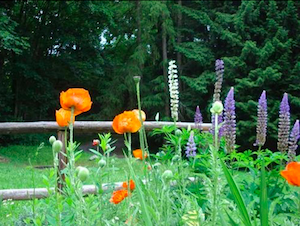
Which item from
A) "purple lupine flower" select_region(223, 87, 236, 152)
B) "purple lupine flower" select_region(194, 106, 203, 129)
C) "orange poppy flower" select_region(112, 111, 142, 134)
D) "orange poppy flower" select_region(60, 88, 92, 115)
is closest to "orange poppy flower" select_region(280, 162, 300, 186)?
"orange poppy flower" select_region(112, 111, 142, 134)

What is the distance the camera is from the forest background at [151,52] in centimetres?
1011

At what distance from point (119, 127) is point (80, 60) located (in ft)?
38.2

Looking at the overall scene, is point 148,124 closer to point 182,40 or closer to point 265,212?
point 265,212

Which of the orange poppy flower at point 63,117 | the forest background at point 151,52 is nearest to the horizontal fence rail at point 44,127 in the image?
the orange poppy flower at point 63,117

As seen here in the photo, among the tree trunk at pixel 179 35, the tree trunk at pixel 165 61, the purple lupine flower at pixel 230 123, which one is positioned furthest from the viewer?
the tree trunk at pixel 179 35

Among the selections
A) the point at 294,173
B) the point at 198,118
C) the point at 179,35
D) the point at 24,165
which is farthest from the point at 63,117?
the point at 179,35

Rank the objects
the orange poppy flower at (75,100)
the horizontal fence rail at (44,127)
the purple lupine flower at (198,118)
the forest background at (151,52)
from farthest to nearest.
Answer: the forest background at (151,52)
the horizontal fence rail at (44,127)
the purple lupine flower at (198,118)
the orange poppy flower at (75,100)

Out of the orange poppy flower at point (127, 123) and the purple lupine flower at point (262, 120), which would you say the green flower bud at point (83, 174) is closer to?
the orange poppy flower at point (127, 123)

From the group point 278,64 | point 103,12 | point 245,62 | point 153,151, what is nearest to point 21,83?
point 103,12

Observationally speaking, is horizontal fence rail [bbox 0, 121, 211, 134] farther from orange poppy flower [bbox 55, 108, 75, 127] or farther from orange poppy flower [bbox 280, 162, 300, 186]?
orange poppy flower [bbox 280, 162, 300, 186]

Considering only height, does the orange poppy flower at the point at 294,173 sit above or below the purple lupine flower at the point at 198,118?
below

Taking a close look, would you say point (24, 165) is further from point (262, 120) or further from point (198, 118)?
point (262, 120)

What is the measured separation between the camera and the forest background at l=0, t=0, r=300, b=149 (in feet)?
33.2

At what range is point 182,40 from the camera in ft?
41.4
